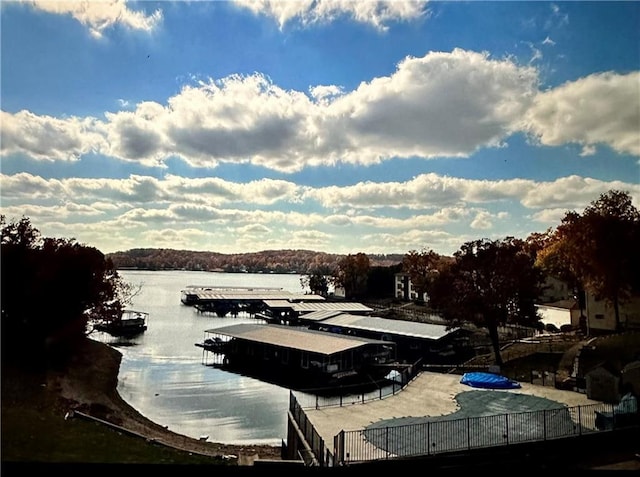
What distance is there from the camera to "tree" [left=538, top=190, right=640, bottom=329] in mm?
9594

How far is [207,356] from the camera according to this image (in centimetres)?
1673

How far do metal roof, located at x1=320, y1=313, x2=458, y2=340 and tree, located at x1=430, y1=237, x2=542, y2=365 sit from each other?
177 inches

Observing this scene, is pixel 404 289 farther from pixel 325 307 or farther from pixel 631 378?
pixel 631 378

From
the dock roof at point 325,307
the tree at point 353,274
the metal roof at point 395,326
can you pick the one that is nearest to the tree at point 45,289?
the metal roof at point 395,326

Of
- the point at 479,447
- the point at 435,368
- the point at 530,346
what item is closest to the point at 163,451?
the point at 479,447

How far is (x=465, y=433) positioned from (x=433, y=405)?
57.4 inches

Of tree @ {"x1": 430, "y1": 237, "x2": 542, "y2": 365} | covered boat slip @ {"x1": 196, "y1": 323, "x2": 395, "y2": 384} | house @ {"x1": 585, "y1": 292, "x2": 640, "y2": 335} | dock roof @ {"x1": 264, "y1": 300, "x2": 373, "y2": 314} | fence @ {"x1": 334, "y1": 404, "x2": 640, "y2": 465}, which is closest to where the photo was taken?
fence @ {"x1": 334, "y1": 404, "x2": 640, "y2": 465}

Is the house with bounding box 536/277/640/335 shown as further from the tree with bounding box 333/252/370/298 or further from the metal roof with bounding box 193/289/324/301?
the metal roof with bounding box 193/289/324/301

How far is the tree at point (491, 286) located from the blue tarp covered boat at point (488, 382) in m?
3.41

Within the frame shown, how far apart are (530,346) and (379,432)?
340 inches

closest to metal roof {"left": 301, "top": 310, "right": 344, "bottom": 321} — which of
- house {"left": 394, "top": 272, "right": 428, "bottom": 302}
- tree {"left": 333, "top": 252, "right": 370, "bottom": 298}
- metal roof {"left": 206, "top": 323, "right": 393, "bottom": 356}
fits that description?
tree {"left": 333, "top": 252, "right": 370, "bottom": 298}

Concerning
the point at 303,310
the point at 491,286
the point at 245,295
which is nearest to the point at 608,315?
the point at 491,286

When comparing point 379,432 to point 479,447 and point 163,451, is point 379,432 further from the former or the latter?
point 163,451

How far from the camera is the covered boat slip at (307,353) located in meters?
13.9
